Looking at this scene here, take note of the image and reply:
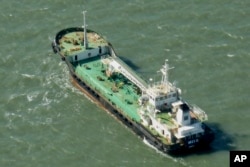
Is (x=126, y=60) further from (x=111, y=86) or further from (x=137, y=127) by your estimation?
(x=137, y=127)

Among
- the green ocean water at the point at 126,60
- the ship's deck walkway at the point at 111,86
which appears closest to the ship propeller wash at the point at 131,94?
the ship's deck walkway at the point at 111,86

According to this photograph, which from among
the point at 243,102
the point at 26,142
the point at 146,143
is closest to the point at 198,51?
the point at 243,102

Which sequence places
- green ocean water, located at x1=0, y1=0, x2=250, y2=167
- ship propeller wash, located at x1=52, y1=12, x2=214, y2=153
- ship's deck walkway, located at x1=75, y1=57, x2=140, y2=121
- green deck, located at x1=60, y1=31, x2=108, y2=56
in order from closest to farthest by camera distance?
ship propeller wash, located at x1=52, y1=12, x2=214, y2=153, green ocean water, located at x1=0, y1=0, x2=250, y2=167, ship's deck walkway, located at x1=75, y1=57, x2=140, y2=121, green deck, located at x1=60, y1=31, x2=108, y2=56

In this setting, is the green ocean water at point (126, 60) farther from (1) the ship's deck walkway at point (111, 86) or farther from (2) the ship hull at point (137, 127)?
(1) the ship's deck walkway at point (111, 86)

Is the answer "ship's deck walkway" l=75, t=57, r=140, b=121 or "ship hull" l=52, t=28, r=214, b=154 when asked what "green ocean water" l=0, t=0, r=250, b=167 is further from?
"ship's deck walkway" l=75, t=57, r=140, b=121

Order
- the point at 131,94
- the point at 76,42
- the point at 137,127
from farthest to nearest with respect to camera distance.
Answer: the point at 76,42 → the point at 131,94 → the point at 137,127

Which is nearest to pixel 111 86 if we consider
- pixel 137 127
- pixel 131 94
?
pixel 131 94

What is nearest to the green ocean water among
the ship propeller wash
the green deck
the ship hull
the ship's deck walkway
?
the ship hull
